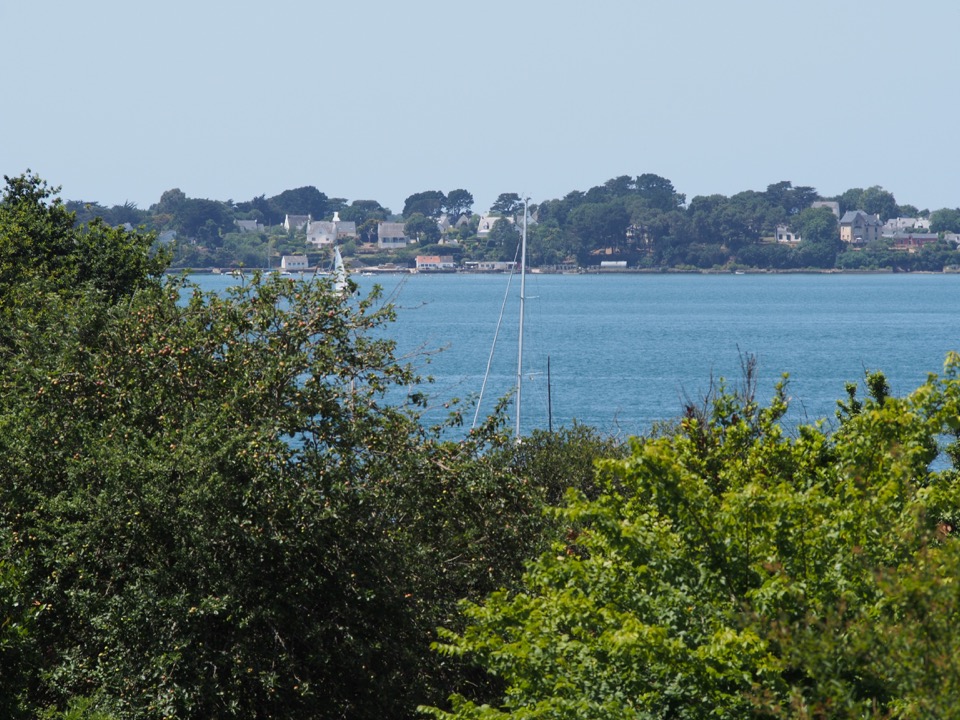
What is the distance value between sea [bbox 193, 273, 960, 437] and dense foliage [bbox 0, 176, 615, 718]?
7.89 ft

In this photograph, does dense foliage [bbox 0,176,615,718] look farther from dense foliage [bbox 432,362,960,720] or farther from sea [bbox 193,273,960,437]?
sea [bbox 193,273,960,437]

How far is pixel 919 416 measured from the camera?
37.6 ft

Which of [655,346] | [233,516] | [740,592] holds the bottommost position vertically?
[655,346]

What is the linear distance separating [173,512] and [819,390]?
57710mm

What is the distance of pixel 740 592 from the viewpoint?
33.3ft

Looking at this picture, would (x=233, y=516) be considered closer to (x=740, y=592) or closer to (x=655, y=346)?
(x=740, y=592)

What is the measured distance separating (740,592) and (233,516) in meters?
5.20

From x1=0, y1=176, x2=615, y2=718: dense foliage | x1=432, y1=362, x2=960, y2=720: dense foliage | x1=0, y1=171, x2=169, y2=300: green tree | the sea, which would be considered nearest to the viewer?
x1=432, y1=362, x2=960, y2=720: dense foliage

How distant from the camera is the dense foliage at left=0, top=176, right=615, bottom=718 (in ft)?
41.5

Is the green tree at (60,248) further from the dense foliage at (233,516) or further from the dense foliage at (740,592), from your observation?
the dense foliage at (740,592)

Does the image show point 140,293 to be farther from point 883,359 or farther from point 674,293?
point 674,293

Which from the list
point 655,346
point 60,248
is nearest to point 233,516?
point 60,248

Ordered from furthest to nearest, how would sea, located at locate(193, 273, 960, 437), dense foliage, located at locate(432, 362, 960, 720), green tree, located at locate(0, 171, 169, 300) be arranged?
1. sea, located at locate(193, 273, 960, 437)
2. green tree, located at locate(0, 171, 169, 300)
3. dense foliage, located at locate(432, 362, 960, 720)

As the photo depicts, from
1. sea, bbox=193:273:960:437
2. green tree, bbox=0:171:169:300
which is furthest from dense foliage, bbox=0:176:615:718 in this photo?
green tree, bbox=0:171:169:300
